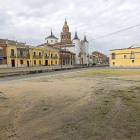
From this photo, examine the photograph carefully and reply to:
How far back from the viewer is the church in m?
65.9

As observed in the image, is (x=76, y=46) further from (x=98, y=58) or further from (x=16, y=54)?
(x=98, y=58)

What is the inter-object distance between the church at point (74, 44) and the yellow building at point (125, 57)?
24660 mm

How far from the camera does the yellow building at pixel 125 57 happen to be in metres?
38.2

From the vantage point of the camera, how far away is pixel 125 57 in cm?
4031

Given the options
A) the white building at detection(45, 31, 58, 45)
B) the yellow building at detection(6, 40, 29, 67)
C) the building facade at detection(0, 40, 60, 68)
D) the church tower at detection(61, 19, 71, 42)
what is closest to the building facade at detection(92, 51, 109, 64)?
the church tower at detection(61, 19, 71, 42)

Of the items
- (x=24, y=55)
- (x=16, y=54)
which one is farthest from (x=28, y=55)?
(x=16, y=54)

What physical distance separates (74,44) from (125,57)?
31146 mm

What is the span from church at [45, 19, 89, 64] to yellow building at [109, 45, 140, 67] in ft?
80.9

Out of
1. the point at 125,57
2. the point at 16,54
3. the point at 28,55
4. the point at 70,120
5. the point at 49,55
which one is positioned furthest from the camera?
the point at 49,55

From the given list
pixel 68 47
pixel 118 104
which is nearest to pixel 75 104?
pixel 118 104

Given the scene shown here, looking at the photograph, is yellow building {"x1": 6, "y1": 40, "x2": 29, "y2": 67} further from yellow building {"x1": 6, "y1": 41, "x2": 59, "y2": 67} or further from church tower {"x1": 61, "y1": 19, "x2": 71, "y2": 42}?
church tower {"x1": 61, "y1": 19, "x2": 71, "y2": 42}

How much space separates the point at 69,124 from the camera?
11.3 feet

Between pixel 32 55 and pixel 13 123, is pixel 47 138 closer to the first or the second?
pixel 13 123

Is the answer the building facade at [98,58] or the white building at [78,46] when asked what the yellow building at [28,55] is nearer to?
the white building at [78,46]
